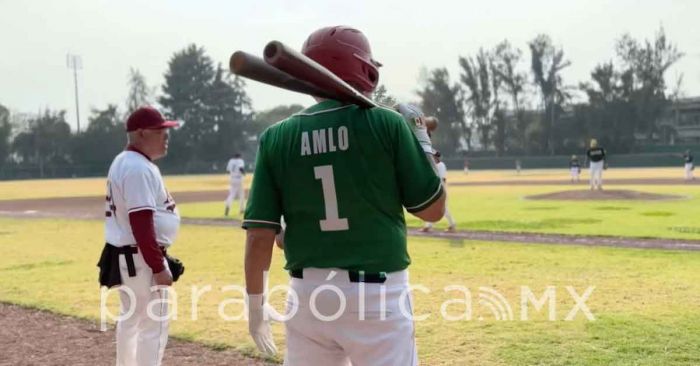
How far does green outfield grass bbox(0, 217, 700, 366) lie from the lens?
5.34 meters

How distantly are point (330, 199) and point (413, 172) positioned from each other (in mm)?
308

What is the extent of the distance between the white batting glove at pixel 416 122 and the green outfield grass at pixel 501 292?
317cm

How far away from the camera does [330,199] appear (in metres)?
2.29

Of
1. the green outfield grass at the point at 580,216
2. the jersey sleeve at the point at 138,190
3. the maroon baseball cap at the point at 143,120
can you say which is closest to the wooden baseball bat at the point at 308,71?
the jersey sleeve at the point at 138,190

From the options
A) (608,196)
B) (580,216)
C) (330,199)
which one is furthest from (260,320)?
(608,196)

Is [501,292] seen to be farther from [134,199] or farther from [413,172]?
[413,172]

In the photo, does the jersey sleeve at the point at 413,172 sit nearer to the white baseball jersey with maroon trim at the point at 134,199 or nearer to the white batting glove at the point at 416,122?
the white batting glove at the point at 416,122

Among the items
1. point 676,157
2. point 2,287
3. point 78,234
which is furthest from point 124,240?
point 676,157

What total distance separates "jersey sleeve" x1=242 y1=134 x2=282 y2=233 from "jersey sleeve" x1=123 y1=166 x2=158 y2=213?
5.25ft

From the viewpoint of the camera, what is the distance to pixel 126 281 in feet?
13.2

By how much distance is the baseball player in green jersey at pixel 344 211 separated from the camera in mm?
2275

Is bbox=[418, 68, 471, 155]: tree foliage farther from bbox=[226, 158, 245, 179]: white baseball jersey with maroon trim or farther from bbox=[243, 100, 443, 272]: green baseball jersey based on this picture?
bbox=[243, 100, 443, 272]: green baseball jersey

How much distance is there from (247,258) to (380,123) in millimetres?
730

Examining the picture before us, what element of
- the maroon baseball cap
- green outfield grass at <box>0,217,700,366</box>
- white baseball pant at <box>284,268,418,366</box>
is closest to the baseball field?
green outfield grass at <box>0,217,700,366</box>
